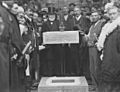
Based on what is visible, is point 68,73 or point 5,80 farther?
point 68,73

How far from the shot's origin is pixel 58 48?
33.6 feet

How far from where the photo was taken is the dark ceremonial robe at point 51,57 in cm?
1033

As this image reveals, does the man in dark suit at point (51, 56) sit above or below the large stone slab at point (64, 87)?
below

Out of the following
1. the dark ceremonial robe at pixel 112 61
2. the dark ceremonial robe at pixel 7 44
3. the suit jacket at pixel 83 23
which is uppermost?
the dark ceremonial robe at pixel 7 44

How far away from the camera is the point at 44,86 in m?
3.68

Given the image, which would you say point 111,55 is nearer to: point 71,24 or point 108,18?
point 108,18

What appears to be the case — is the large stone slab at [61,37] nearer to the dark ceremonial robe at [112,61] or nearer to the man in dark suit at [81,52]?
the man in dark suit at [81,52]

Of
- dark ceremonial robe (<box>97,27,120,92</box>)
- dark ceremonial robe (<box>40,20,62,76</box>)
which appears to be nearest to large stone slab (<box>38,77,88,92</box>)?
dark ceremonial robe (<box>97,27,120,92</box>)

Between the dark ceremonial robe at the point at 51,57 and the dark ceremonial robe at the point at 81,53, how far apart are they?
48 cm

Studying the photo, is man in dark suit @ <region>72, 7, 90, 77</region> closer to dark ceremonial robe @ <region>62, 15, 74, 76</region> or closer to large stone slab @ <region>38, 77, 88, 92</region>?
dark ceremonial robe @ <region>62, 15, 74, 76</region>

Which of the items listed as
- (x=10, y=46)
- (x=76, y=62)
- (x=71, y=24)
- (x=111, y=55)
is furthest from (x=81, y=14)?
(x=10, y=46)

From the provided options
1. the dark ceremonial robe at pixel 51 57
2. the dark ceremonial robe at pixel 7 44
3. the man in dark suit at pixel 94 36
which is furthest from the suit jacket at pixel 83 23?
the dark ceremonial robe at pixel 7 44

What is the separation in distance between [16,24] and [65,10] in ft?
22.7

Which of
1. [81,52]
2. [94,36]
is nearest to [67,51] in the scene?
[81,52]
